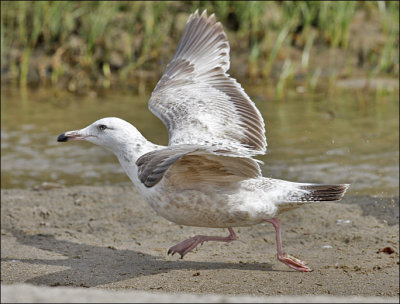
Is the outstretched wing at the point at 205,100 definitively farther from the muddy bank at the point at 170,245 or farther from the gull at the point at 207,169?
the muddy bank at the point at 170,245

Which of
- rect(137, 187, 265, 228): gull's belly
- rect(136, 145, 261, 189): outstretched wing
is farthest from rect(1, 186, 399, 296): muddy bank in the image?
rect(136, 145, 261, 189): outstretched wing

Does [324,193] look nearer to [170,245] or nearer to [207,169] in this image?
[207,169]

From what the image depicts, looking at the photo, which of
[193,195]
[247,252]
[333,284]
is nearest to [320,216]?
[247,252]

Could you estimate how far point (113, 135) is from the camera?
5078 millimetres

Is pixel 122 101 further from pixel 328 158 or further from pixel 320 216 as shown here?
pixel 320 216

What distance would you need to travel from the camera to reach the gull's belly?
15.4 feet

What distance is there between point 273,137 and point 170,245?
357 cm

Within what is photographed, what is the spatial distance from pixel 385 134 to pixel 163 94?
3.88 m

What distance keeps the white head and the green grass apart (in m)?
7.18

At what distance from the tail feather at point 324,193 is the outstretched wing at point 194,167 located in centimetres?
37

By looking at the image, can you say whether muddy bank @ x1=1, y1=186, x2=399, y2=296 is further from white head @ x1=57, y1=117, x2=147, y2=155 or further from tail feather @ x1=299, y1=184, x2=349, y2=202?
white head @ x1=57, y1=117, x2=147, y2=155

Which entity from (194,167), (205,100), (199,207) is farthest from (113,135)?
(205,100)

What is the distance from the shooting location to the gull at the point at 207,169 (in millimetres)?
4594

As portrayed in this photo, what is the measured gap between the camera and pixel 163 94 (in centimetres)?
629
